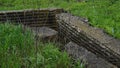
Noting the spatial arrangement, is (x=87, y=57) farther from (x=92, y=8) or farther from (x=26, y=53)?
(x=92, y=8)

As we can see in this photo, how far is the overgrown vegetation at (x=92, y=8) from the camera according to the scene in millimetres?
7591

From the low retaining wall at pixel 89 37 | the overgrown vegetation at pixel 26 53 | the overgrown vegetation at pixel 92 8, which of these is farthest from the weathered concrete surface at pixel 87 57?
the overgrown vegetation at pixel 92 8

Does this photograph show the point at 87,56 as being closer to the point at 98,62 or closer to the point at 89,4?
the point at 98,62

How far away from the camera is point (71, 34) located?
7363 millimetres

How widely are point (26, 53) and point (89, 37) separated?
53.0 inches

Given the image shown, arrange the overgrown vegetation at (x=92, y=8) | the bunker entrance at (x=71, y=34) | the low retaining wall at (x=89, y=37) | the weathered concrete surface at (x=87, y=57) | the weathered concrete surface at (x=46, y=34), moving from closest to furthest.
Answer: the weathered concrete surface at (x=87, y=57) → the bunker entrance at (x=71, y=34) → the low retaining wall at (x=89, y=37) → the weathered concrete surface at (x=46, y=34) → the overgrown vegetation at (x=92, y=8)

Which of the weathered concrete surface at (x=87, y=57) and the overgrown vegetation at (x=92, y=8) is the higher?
the overgrown vegetation at (x=92, y=8)

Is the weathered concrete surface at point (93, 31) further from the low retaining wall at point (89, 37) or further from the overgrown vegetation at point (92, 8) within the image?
the overgrown vegetation at point (92, 8)

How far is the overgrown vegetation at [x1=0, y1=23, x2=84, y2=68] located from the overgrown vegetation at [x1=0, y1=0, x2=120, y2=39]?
60.8 inches

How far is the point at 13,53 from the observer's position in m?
5.73

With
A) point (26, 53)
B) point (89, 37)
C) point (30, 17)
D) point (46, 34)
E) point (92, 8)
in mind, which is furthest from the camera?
point (92, 8)

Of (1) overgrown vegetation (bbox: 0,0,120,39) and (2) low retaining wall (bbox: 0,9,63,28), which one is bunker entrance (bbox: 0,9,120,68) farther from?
(1) overgrown vegetation (bbox: 0,0,120,39)

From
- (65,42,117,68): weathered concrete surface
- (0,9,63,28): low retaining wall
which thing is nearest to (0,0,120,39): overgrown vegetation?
(0,9,63,28): low retaining wall

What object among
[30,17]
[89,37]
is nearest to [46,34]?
[89,37]
